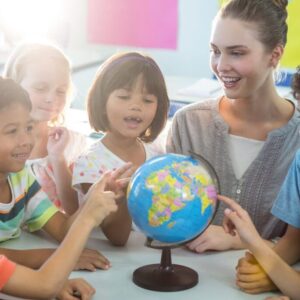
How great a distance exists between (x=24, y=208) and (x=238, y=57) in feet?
2.54

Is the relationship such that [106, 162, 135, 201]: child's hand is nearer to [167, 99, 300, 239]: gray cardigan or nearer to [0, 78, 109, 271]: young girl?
[0, 78, 109, 271]: young girl

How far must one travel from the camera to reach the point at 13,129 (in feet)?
5.16

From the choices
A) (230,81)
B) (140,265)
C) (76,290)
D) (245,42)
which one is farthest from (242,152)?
(76,290)

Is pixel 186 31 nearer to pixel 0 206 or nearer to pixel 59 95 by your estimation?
pixel 59 95

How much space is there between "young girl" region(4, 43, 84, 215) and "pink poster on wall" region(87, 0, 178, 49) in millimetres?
2097

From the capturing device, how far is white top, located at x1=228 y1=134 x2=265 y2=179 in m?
1.97

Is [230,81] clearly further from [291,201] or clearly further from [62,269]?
[62,269]

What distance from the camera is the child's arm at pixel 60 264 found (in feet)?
4.48

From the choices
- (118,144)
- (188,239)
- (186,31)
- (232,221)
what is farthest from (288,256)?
(186,31)

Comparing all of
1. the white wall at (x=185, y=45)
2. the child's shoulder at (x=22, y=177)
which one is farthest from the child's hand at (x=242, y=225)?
the white wall at (x=185, y=45)

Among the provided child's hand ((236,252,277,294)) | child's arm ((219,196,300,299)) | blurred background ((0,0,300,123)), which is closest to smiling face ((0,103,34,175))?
child's arm ((219,196,300,299))

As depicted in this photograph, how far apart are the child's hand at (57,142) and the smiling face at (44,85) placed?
3.7 inches

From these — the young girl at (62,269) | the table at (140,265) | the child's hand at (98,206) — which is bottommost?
the table at (140,265)

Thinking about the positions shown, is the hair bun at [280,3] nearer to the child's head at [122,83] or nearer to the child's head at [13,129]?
the child's head at [122,83]
